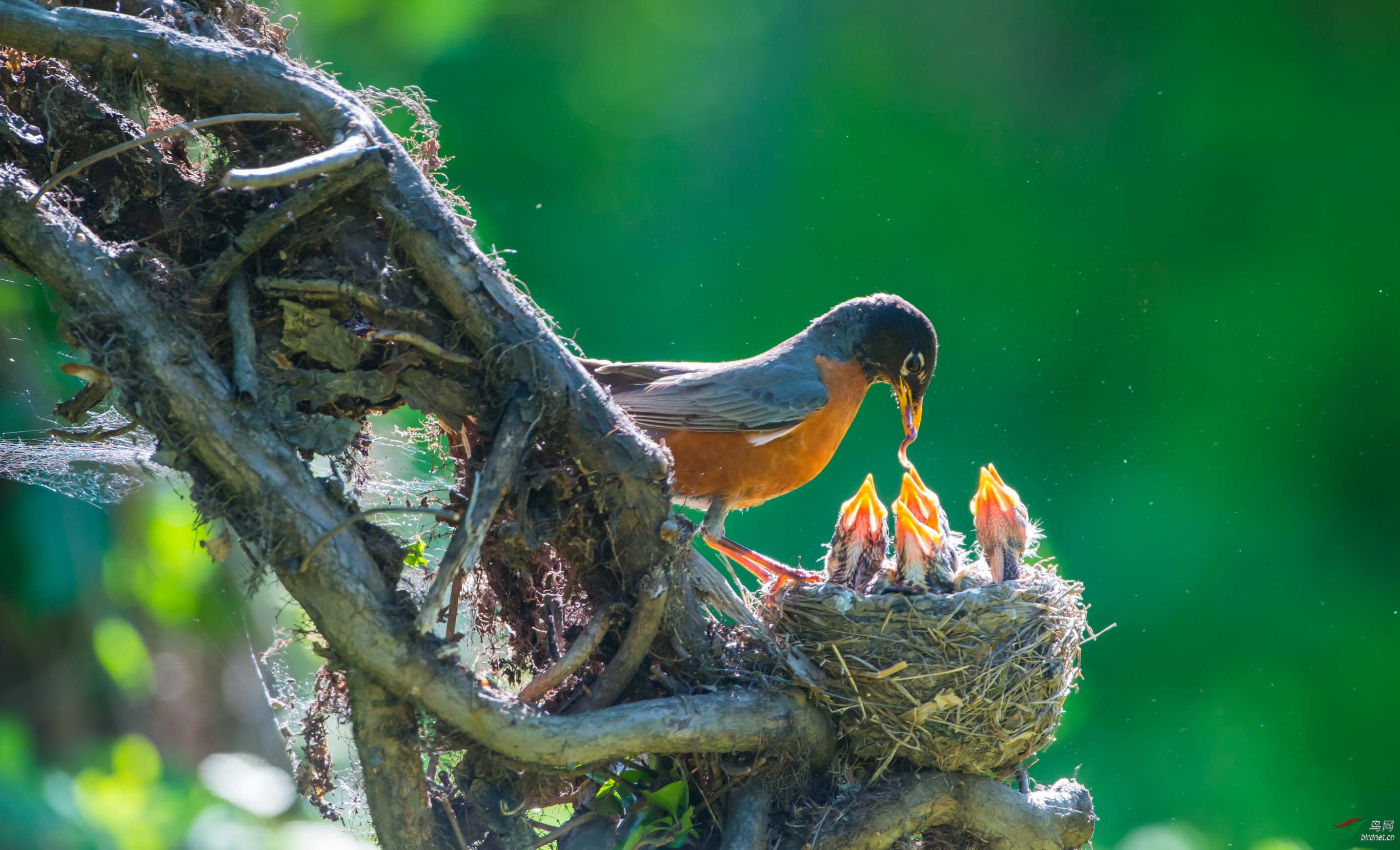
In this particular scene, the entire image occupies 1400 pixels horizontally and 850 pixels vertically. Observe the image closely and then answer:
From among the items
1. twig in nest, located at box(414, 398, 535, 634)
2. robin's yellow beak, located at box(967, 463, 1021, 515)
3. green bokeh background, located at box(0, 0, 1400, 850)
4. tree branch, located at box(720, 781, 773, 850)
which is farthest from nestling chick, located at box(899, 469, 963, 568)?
green bokeh background, located at box(0, 0, 1400, 850)

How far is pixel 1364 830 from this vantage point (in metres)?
4.68

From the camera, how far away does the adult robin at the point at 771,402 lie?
2.98 m

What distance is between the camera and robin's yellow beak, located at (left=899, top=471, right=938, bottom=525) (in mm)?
3105

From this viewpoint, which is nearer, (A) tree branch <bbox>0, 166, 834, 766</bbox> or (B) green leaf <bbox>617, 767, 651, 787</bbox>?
(A) tree branch <bbox>0, 166, 834, 766</bbox>

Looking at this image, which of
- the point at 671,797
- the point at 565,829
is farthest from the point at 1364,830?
the point at 565,829

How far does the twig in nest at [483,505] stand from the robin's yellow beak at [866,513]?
141 centimetres

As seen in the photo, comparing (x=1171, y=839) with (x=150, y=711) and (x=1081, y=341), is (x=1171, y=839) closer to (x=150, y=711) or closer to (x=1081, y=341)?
(x=1081, y=341)

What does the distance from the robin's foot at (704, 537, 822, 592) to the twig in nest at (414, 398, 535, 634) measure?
4.09 feet

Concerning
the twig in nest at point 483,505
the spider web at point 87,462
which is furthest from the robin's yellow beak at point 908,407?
the spider web at point 87,462

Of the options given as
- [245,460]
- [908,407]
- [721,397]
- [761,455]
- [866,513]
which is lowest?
[245,460]

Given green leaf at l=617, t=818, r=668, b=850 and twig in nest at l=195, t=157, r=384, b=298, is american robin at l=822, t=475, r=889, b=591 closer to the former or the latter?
green leaf at l=617, t=818, r=668, b=850

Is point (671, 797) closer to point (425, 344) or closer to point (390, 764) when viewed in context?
point (390, 764)

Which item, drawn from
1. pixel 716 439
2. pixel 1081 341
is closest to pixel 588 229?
pixel 716 439

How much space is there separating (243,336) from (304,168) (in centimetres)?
35
